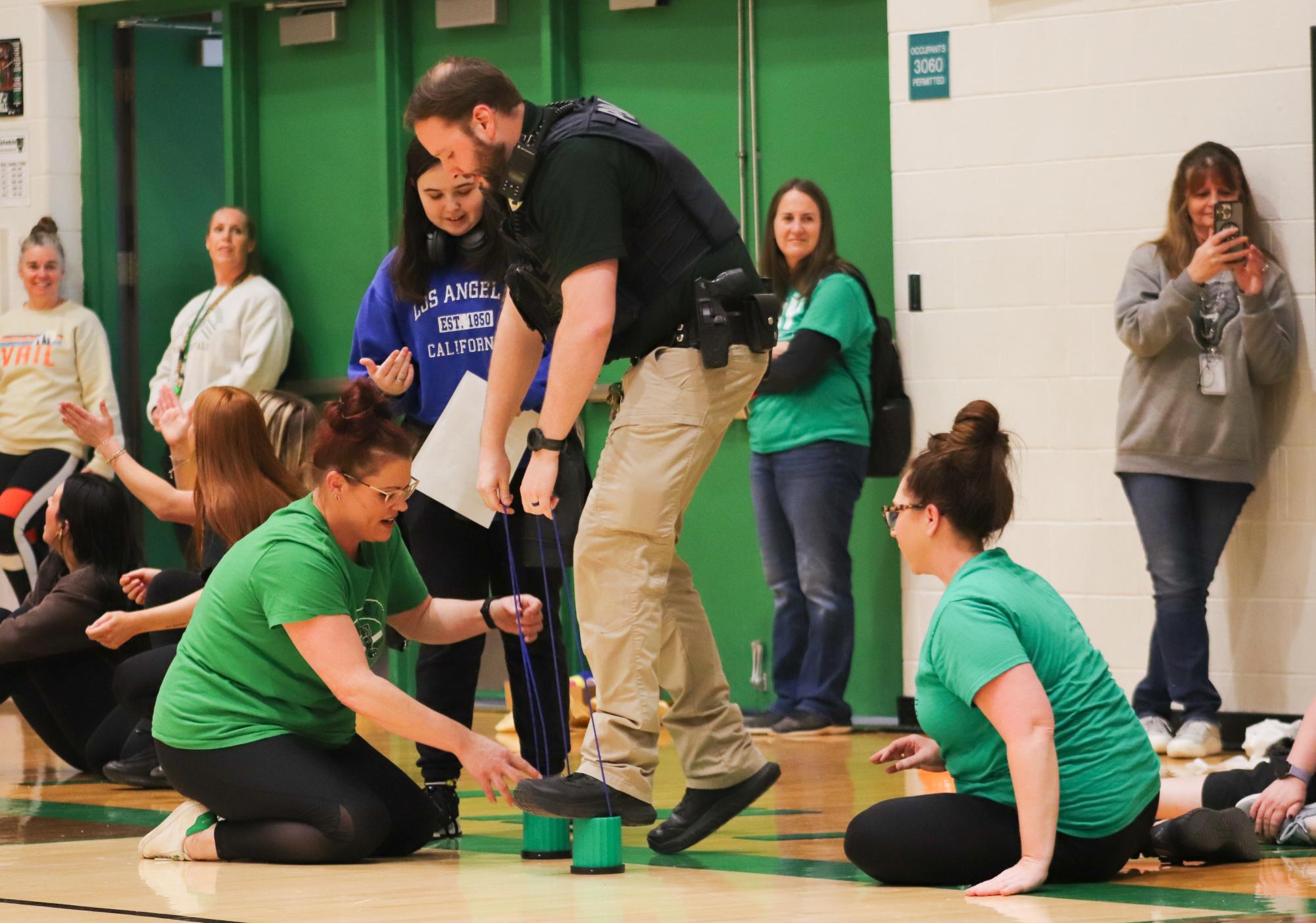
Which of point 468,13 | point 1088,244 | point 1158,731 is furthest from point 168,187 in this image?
point 1158,731

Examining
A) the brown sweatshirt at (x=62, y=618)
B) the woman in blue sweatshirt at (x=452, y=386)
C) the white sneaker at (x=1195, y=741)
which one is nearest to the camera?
the woman in blue sweatshirt at (x=452, y=386)

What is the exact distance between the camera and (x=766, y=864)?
3154 mm

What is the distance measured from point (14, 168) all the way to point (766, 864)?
17.1 feet

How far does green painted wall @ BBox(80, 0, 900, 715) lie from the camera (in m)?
5.87

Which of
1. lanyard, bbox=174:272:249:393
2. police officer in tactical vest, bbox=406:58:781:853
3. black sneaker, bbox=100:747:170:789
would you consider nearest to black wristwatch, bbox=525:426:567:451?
police officer in tactical vest, bbox=406:58:781:853

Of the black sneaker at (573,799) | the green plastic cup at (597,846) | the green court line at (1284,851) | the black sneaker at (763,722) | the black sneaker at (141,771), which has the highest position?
the black sneaker at (573,799)

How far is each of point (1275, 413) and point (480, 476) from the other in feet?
9.27

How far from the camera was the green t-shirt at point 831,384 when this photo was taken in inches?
215

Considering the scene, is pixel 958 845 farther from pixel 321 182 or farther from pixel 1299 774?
pixel 321 182

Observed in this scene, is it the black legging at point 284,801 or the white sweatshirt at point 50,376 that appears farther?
the white sweatshirt at point 50,376

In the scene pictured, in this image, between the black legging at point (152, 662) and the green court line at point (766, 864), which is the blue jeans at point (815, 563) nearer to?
the green court line at point (766, 864)

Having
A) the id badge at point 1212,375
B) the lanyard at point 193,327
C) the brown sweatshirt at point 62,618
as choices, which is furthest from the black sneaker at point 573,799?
the lanyard at point 193,327

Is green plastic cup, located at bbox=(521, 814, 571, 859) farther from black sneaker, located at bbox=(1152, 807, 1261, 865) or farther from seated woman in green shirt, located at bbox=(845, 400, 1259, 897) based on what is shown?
black sneaker, located at bbox=(1152, 807, 1261, 865)

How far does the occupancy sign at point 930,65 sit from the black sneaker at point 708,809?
2.85 m
